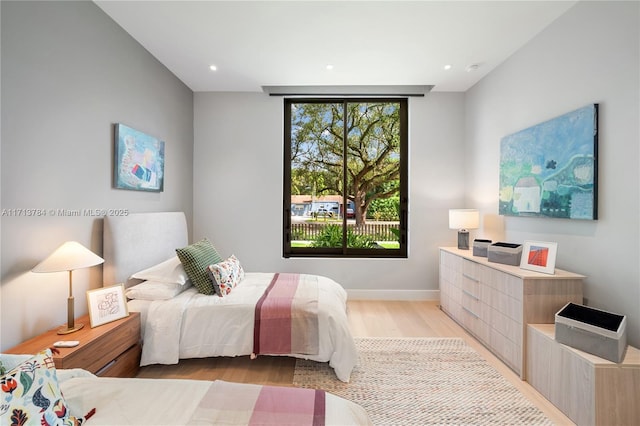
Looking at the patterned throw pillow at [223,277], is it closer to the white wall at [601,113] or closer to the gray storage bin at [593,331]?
the gray storage bin at [593,331]

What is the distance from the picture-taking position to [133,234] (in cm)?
237

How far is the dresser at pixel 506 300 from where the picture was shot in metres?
2.02

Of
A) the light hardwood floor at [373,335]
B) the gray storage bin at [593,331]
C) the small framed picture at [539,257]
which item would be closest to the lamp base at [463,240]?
the light hardwood floor at [373,335]

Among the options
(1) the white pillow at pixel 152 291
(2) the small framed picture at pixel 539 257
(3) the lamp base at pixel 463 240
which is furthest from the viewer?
(3) the lamp base at pixel 463 240

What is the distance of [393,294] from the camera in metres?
3.74

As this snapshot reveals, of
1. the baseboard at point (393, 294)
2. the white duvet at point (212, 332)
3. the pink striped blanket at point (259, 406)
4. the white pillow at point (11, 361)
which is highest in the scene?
the white pillow at point (11, 361)

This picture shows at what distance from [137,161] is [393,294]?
329 centimetres

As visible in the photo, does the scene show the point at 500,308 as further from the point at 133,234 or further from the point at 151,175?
the point at 151,175

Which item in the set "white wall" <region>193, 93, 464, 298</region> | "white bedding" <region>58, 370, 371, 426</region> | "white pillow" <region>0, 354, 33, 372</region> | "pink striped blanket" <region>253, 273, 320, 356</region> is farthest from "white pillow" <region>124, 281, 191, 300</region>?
"white wall" <region>193, 93, 464, 298</region>

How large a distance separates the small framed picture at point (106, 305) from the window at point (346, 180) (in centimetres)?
211

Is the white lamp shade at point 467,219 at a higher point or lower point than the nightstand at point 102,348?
higher

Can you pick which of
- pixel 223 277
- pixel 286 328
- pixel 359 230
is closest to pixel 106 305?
pixel 223 277

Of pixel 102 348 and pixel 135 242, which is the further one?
pixel 135 242

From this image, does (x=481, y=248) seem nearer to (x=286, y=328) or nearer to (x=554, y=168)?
(x=554, y=168)
